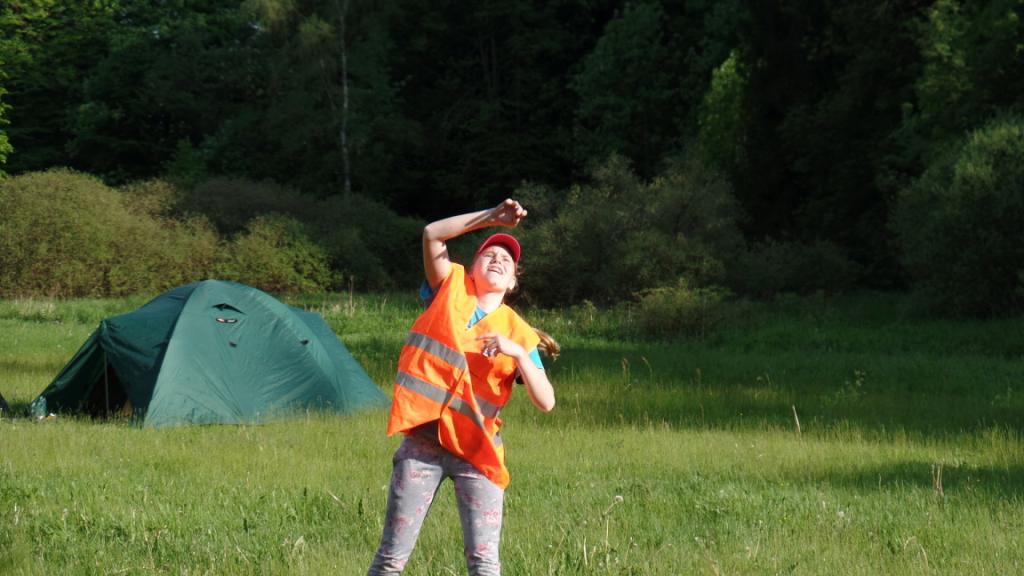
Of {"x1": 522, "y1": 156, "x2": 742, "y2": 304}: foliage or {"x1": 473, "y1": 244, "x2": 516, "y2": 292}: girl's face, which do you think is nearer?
{"x1": 473, "y1": 244, "x2": 516, "y2": 292}: girl's face

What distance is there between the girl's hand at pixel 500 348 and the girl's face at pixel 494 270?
11.7 inches

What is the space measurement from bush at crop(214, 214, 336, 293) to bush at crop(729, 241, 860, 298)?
1402 centimetres

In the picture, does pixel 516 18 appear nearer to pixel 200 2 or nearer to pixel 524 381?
pixel 200 2

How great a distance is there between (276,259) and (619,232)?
1266 centimetres

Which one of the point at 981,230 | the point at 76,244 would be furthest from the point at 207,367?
the point at 76,244

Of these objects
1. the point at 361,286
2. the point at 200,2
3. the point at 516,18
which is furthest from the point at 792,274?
the point at 200,2

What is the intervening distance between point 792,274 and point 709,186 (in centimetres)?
493

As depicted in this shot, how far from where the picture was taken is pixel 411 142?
177 ft

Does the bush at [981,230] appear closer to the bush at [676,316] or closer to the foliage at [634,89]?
the bush at [676,316]

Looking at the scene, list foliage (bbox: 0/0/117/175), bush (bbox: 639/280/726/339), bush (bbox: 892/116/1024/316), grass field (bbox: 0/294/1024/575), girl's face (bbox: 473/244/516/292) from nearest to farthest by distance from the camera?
girl's face (bbox: 473/244/516/292)
grass field (bbox: 0/294/1024/575)
bush (bbox: 639/280/726/339)
bush (bbox: 892/116/1024/316)
foliage (bbox: 0/0/117/175)

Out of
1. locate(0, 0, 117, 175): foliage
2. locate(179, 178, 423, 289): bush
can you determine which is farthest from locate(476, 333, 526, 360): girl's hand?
locate(0, 0, 117, 175): foliage

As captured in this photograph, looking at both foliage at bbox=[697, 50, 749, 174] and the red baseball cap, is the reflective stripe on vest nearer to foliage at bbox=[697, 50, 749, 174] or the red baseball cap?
the red baseball cap

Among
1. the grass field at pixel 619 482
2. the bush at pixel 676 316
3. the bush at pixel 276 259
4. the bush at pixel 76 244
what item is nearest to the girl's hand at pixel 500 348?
the grass field at pixel 619 482

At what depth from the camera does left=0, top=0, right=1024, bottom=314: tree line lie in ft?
107
